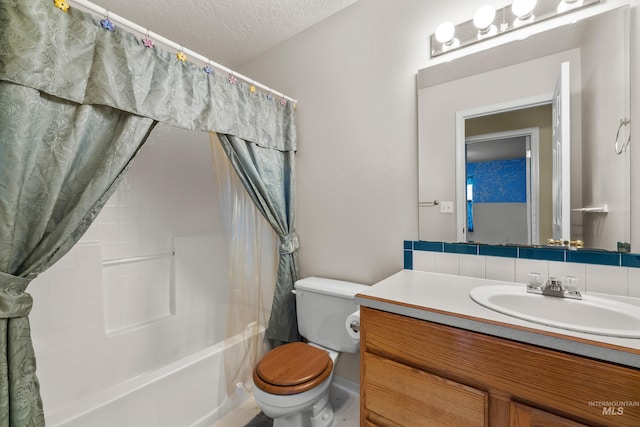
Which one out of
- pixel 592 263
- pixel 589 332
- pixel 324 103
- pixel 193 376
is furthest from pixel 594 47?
pixel 193 376

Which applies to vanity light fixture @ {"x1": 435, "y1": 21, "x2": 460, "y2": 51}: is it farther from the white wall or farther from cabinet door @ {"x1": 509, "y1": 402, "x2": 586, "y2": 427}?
cabinet door @ {"x1": 509, "y1": 402, "x2": 586, "y2": 427}

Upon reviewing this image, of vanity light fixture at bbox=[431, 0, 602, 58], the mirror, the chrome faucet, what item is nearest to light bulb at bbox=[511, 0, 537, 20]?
vanity light fixture at bbox=[431, 0, 602, 58]

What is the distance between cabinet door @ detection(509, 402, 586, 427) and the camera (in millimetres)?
733

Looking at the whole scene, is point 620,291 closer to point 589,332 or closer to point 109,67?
point 589,332

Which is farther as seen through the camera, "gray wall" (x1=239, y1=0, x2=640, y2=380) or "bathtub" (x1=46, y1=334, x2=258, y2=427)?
"gray wall" (x1=239, y1=0, x2=640, y2=380)

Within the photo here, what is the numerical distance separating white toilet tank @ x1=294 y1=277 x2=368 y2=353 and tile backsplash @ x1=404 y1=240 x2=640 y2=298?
40 centimetres

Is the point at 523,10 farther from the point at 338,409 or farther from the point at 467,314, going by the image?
the point at 338,409

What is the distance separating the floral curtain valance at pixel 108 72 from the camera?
0.87 m

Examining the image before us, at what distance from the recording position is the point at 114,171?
107 centimetres

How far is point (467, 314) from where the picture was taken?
0.88m

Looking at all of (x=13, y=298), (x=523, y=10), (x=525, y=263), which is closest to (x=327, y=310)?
(x=525, y=263)

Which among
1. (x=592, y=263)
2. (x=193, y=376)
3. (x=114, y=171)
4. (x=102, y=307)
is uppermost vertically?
(x=114, y=171)

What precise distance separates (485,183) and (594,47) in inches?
25.1

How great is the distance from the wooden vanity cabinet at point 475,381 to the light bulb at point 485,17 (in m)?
1.34
